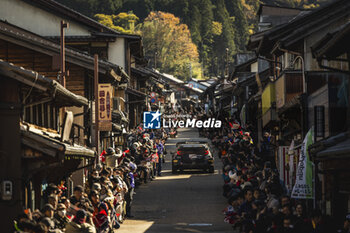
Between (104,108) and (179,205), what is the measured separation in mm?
5116

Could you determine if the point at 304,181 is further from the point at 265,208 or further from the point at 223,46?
the point at 223,46

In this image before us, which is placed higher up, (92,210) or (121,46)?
(121,46)

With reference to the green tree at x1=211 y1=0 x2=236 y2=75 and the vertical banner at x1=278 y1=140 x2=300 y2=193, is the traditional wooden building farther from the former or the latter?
the green tree at x1=211 y1=0 x2=236 y2=75

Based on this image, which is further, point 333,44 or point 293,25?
point 293,25

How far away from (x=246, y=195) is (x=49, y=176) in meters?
5.62

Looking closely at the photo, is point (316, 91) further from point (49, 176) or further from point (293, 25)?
point (49, 176)

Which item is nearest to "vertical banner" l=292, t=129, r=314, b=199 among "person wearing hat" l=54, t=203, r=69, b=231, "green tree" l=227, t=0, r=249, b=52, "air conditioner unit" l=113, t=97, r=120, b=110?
"person wearing hat" l=54, t=203, r=69, b=231

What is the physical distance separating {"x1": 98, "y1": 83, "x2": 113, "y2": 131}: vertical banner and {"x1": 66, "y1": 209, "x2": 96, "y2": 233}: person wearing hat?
12.7 metres

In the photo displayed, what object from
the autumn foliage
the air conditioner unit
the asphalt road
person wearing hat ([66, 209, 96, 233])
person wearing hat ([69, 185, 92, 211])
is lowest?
the asphalt road

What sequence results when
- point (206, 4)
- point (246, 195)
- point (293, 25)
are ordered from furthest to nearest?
point (206, 4) < point (293, 25) < point (246, 195)

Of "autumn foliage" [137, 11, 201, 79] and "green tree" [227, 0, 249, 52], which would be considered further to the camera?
"green tree" [227, 0, 249, 52]

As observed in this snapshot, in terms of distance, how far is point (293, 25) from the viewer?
24.4m

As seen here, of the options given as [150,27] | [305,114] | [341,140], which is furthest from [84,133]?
[150,27]

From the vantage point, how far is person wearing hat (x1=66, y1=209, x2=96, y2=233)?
1420 cm
